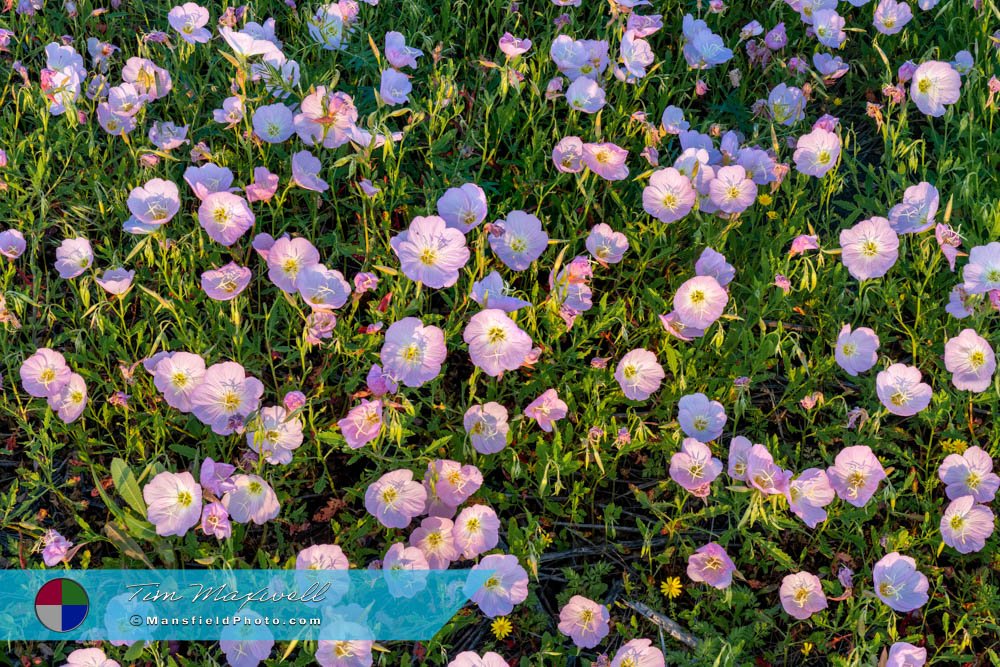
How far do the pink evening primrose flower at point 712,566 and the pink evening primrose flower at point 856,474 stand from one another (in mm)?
311

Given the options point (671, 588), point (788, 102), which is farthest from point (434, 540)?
point (788, 102)

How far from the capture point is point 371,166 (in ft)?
8.23

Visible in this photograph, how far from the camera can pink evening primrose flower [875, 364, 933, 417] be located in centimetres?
220

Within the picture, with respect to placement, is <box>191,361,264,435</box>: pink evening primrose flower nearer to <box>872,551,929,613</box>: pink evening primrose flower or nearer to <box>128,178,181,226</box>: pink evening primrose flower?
<box>128,178,181,226</box>: pink evening primrose flower

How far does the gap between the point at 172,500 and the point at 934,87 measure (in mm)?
2406

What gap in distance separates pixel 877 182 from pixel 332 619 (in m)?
1.92

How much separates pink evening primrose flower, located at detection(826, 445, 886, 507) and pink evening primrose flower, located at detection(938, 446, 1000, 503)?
0.57ft

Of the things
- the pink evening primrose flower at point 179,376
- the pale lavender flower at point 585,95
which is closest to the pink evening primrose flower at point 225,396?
the pink evening primrose flower at point 179,376

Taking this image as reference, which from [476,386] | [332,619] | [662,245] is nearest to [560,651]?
[332,619]

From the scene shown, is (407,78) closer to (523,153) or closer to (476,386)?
(523,153)

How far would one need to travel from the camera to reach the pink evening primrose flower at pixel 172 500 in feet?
6.49

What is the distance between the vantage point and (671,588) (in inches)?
81.9

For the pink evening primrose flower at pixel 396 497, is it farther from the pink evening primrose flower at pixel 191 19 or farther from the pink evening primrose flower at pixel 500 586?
the pink evening primrose flower at pixel 191 19

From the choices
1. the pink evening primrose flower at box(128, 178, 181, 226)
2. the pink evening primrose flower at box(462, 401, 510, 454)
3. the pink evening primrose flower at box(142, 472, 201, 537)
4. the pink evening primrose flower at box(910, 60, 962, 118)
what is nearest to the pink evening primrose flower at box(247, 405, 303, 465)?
the pink evening primrose flower at box(142, 472, 201, 537)
